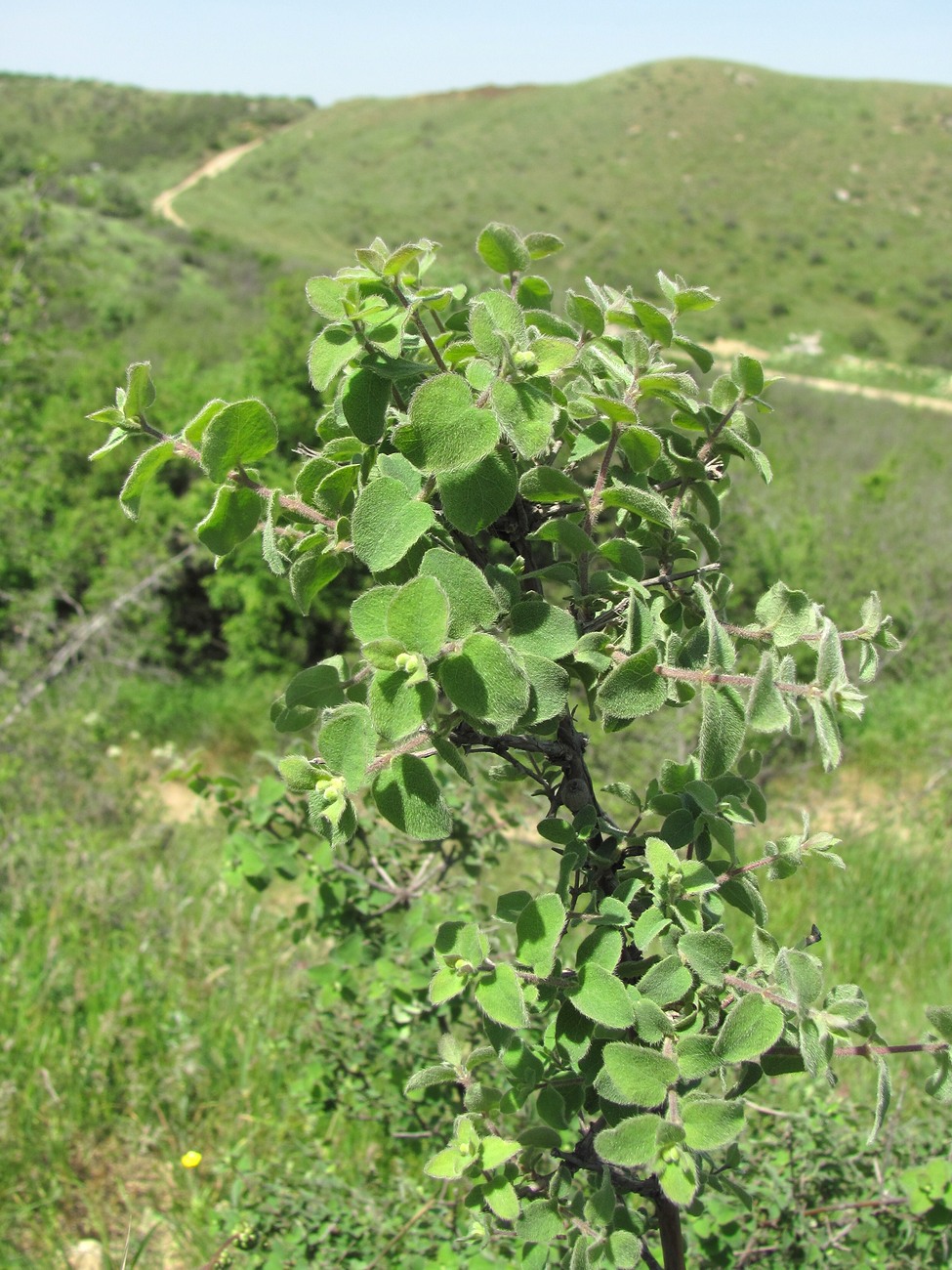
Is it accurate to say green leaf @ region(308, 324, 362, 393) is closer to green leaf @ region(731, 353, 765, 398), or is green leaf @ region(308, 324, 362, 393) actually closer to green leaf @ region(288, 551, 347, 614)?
green leaf @ region(288, 551, 347, 614)

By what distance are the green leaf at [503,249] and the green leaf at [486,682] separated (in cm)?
39

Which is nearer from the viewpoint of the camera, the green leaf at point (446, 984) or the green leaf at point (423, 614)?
the green leaf at point (423, 614)

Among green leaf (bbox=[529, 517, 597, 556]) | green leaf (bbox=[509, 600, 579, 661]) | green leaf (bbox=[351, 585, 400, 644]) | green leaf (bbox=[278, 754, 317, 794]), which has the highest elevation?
green leaf (bbox=[529, 517, 597, 556])

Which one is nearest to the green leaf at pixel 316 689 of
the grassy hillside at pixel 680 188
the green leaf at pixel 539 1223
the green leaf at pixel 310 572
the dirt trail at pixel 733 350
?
the green leaf at pixel 310 572

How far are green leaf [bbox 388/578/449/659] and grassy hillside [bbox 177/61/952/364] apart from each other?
2381 centimetres

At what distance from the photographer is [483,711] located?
678mm

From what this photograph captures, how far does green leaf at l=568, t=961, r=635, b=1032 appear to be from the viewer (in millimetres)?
779

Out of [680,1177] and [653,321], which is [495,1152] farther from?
[653,321]

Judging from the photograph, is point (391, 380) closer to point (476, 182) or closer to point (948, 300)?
point (948, 300)

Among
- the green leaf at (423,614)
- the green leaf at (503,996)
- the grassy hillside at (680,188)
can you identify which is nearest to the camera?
the green leaf at (423,614)

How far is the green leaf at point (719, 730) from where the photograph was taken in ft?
2.42

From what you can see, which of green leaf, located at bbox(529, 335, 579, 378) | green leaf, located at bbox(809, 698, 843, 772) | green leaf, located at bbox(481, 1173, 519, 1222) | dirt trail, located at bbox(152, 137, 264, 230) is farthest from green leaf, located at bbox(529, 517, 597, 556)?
dirt trail, located at bbox(152, 137, 264, 230)

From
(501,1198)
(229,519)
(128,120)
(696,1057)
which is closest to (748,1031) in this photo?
(696,1057)

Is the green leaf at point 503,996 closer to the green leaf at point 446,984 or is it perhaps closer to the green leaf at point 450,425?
the green leaf at point 446,984
